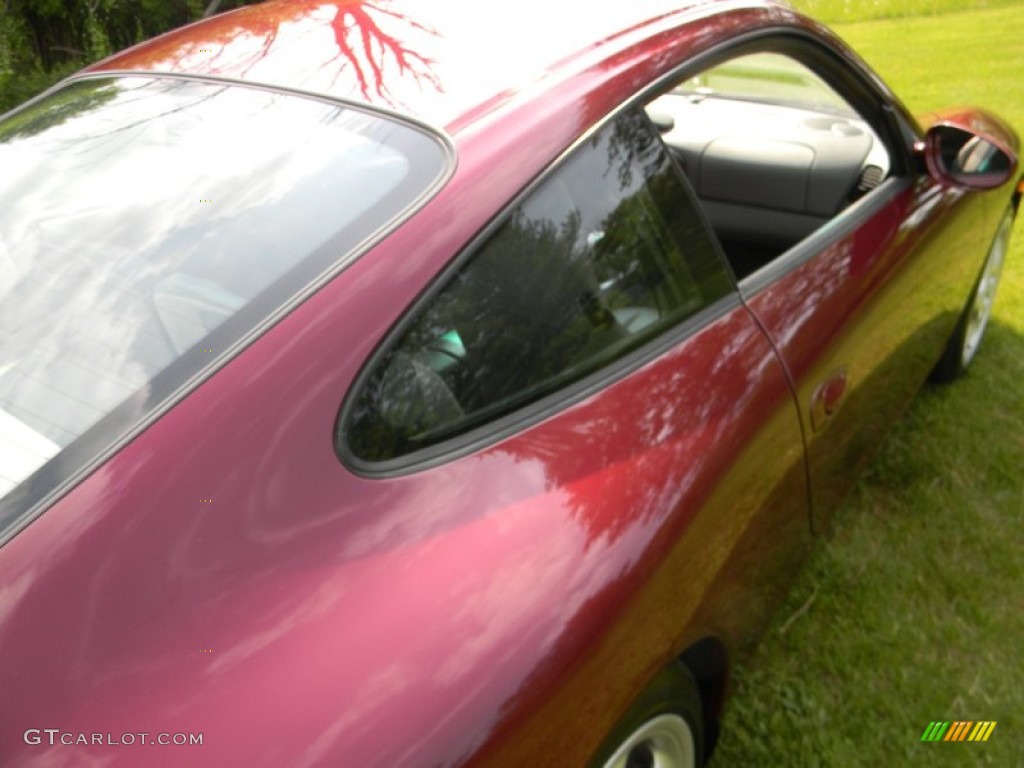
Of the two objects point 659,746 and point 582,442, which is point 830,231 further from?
point 659,746

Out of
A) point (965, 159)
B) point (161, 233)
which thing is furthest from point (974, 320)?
point (161, 233)

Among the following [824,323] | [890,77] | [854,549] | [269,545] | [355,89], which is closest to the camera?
[269,545]

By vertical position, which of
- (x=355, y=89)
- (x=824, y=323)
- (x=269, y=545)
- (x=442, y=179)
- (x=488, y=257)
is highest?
(x=355, y=89)

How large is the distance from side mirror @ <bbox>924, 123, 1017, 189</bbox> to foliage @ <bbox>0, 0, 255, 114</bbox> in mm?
4952

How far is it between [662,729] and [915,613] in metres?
1.29

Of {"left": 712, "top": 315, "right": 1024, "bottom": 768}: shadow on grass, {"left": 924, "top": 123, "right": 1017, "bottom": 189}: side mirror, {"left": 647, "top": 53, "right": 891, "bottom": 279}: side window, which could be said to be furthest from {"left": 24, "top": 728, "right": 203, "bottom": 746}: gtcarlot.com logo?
{"left": 924, "top": 123, "right": 1017, "bottom": 189}: side mirror

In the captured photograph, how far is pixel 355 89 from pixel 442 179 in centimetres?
38

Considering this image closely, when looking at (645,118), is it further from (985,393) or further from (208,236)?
(985,393)

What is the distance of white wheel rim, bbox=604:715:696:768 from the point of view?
5.34ft

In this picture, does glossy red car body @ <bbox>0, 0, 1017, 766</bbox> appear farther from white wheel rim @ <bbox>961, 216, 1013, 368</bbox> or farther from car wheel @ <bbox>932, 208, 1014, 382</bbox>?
white wheel rim @ <bbox>961, 216, 1013, 368</bbox>

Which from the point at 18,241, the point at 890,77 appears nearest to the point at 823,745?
the point at 18,241

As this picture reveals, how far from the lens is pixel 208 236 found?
1.59 m

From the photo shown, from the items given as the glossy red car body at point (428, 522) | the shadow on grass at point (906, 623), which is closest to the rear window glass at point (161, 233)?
the glossy red car body at point (428, 522)

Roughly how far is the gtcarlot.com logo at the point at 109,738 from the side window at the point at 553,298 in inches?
17.8
